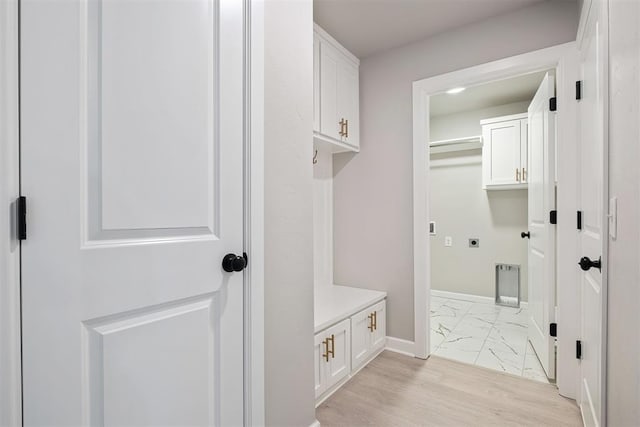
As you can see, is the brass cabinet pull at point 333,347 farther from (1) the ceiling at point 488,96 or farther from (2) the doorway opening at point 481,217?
(1) the ceiling at point 488,96

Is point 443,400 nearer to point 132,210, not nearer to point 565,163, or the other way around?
point 565,163

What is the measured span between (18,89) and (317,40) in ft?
6.49

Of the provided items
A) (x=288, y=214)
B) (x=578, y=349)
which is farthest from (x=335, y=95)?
(x=578, y=349)

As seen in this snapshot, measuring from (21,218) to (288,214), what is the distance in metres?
0.87

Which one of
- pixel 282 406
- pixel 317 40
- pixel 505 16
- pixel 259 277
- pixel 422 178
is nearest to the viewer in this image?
pixel 259 277

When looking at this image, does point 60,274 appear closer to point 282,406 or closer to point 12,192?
point 12,192

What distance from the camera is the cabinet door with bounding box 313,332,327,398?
1.83 m

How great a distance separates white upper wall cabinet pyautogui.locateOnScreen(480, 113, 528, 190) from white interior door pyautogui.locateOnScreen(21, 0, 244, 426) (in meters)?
3.31

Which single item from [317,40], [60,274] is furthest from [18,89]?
[317,40]

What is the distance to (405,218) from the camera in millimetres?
2555

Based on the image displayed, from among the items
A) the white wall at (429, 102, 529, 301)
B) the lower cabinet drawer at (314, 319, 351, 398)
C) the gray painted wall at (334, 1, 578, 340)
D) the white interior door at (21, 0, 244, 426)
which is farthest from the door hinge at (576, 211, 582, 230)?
the white wall at (429, 102, 529, 301)

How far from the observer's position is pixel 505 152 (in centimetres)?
352

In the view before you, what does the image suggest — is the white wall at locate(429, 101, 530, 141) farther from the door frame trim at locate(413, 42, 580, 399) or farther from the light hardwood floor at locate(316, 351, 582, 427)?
the light hardwood floor at locate(316, 351, 582, 427)

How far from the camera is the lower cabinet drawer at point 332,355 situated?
6.08 feet
